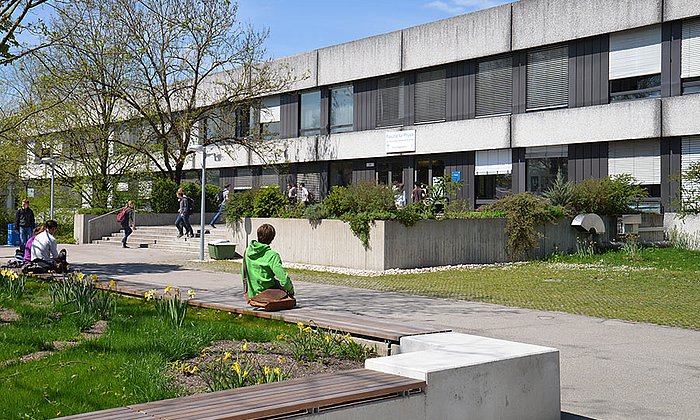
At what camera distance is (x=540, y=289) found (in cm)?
1606

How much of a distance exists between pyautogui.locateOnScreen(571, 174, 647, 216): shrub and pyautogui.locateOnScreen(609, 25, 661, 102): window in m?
3.83

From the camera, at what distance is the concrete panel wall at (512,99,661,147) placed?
26.5m

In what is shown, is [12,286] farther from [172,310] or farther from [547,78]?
[547,78]

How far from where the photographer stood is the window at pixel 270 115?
42.0 m

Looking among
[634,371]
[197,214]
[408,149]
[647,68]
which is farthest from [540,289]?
[197,214]

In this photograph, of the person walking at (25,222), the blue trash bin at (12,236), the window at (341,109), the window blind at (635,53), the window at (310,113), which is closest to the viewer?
the window blind at (635,53)

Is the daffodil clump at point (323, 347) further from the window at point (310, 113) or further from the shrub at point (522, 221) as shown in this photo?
the window at point (310, 113)

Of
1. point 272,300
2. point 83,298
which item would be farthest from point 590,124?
point 83,298

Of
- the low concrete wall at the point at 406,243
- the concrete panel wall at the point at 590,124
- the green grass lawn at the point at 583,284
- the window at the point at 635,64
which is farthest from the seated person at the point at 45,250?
the window at the point at 635,64

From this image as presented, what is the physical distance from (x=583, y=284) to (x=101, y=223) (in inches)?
988

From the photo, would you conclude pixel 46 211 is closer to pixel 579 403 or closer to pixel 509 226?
pixel 509 226

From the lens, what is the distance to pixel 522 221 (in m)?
22.5

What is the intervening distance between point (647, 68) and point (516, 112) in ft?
17.4

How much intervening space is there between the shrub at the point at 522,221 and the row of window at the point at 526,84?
24.8 feet
